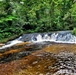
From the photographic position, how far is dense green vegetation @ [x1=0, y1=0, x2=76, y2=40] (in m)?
22.0

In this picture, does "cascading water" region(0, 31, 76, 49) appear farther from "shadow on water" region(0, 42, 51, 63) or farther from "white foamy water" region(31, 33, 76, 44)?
"shadow on water" region(0, 42, 51, 63)

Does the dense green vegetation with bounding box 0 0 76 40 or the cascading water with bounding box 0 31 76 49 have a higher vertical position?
the dense green vegetation with bounding box 0 0 76 40

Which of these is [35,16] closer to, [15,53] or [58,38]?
[58,38]

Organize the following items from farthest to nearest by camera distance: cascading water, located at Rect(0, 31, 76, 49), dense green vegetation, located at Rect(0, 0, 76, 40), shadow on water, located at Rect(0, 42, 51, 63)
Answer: dense green vegetation, located at Rect(0, 0, 76, 40) < cascading water, located at Rect(0, 31, 76, 49) < shadow on water, located at Rect(0, 42, 51, 63)

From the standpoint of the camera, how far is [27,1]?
1019 inches

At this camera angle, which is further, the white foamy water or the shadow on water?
the white foamy water

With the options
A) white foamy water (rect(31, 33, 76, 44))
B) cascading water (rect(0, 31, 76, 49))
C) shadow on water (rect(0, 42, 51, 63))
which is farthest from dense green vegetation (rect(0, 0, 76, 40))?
shadow on water (rect(0, 42, 51, 63))

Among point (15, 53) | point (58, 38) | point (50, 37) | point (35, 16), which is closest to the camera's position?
point (15, 53)

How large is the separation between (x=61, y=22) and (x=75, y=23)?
195 centimetres

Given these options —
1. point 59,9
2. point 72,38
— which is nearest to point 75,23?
point 59,9

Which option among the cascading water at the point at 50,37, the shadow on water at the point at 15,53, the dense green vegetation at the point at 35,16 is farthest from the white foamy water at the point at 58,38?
the shadow on water at the point at 15,53

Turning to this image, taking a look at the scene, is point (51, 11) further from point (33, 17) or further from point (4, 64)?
point (4, 64)

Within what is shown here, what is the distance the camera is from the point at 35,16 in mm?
25219

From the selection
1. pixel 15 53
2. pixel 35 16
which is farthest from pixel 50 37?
pixel 15 53
